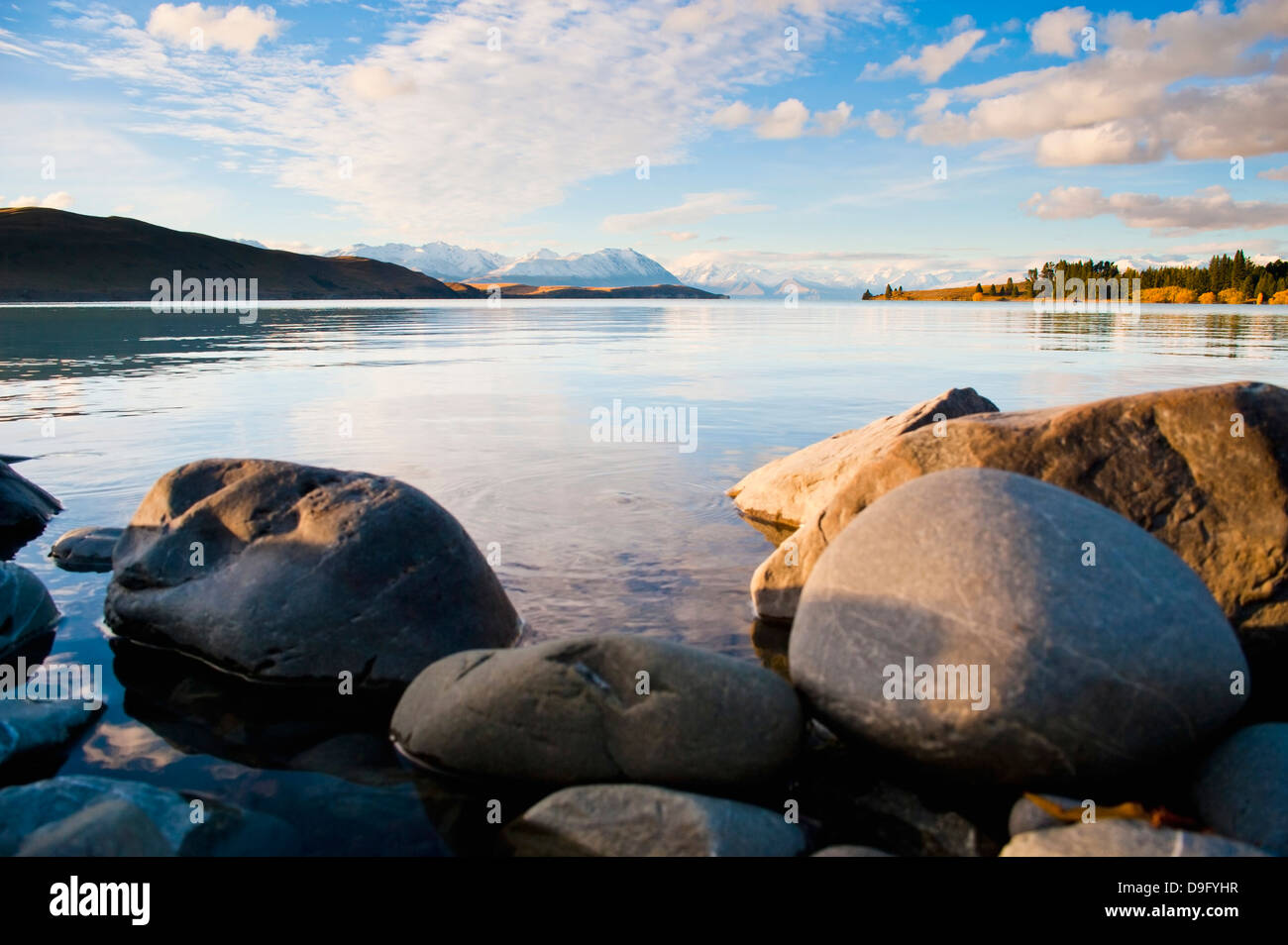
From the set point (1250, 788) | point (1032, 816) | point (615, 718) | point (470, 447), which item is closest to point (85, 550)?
point (470, 447)

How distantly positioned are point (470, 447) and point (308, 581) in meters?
7.81

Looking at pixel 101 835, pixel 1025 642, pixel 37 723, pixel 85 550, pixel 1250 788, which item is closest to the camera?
pixel 101 835

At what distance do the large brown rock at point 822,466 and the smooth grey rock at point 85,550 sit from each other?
22.2ft

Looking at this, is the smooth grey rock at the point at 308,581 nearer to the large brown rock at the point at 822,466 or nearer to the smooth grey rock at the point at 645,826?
the smooth grey rock at the point at 645,826

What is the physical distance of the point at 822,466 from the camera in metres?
10.2

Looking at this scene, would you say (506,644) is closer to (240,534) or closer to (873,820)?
(240,534)

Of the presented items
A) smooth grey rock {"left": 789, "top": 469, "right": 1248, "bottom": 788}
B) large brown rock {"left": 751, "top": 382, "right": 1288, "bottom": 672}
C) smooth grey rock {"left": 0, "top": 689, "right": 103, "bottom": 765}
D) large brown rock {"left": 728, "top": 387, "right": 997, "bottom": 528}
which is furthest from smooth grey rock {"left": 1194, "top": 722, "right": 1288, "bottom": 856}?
smooth grey rock {"left": 0, "top": 689, "right": 103, "bottom": 765}

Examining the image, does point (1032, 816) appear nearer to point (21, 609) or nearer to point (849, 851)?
point (849, 851)

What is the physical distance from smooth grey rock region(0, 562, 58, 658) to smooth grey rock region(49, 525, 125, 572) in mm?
1314

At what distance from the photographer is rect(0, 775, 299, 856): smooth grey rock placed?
4.25 meters

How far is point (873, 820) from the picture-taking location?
4723 mm

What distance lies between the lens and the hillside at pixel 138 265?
11900 cm

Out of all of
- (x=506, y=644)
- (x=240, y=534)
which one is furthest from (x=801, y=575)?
(x=240, y=534)
